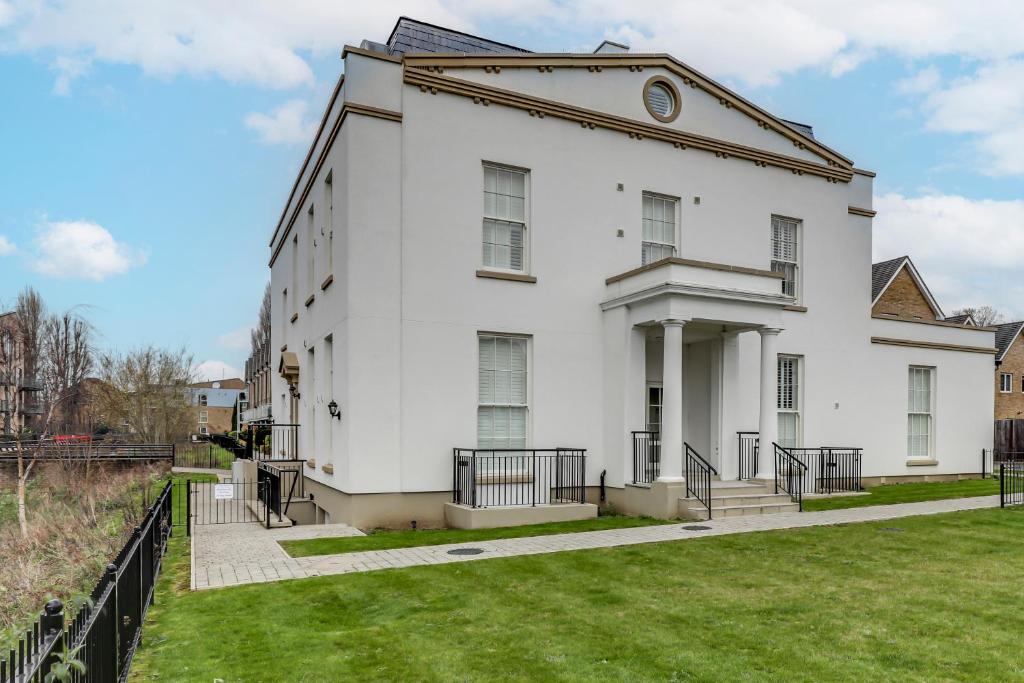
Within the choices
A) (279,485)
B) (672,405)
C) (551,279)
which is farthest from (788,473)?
(279,485)

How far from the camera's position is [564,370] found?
15.4 meters

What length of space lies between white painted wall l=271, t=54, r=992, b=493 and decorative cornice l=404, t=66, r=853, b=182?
180mm

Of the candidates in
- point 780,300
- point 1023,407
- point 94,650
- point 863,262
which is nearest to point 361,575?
point 94,650

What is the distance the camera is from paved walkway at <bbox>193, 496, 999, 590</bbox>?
10.0 meters

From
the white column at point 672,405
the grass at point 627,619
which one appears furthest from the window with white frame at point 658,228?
the grass at point 627,619

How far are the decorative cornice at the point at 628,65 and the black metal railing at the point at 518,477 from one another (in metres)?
7.56

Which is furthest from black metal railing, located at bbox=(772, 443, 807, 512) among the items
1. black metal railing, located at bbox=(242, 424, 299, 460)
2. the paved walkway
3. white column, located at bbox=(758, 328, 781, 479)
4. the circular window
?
black metal railing, located at bbox=(242, 424, 299, 460)

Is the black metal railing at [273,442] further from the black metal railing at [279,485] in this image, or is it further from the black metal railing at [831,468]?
the black metal railing at [831,468]

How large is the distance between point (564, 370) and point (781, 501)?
5098 millimetres

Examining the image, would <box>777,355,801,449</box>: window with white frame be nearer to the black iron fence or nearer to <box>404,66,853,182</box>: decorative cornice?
<box>404,66,853,182</box>: decorative cornice

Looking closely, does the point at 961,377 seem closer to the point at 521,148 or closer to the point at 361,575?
the point at 521,148

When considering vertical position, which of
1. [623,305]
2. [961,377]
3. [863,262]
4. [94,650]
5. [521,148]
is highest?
[521,148]

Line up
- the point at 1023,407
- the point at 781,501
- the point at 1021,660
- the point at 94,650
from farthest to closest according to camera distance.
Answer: the point at 1023,407 < the point at 781,501 < the point at 1021,660 < the point at 94,650

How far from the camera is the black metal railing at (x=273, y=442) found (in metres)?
20.4
